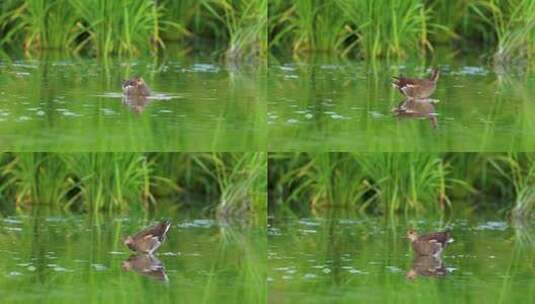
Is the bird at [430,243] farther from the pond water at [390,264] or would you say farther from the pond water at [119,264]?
the pond water at [119,264]

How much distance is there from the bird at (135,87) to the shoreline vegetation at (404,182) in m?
1.21

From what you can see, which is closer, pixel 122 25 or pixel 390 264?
pixel 390 264

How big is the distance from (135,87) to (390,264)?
2029 mm

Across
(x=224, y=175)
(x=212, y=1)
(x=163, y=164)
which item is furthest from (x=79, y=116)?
(x=212, y=1)

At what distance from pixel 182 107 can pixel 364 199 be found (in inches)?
73.4

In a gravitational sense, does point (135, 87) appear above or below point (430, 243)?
above

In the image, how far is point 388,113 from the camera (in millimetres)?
10453

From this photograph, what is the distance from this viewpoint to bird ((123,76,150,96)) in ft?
34.6

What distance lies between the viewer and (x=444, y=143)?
981 centimetres

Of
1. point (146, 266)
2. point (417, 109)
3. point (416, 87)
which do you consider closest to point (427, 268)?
point (146, 266)

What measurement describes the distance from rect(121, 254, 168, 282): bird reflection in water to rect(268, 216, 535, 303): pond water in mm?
510

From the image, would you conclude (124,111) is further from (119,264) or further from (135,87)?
(119,264)

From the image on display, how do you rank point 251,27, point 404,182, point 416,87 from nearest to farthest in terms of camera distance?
point 416,87
point 404,182
point 251,27

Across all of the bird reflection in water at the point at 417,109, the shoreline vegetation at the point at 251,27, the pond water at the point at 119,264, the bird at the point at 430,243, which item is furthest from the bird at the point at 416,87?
the shoreline vegetation at the point at 251,27
